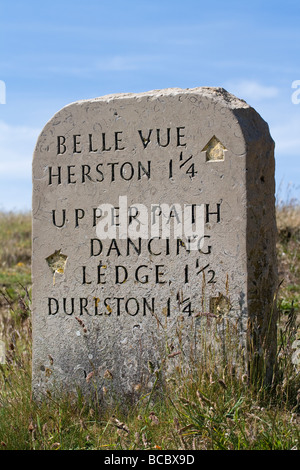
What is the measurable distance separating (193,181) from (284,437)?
1.82m

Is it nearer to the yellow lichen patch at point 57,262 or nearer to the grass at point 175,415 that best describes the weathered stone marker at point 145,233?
the yellow lichen patch at point 57,262

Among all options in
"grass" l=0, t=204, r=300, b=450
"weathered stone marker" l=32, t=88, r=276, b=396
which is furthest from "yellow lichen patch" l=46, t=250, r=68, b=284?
"grass" l=0, t=204, r=300, b=450

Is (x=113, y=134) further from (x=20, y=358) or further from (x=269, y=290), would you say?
(x=20, y=358)

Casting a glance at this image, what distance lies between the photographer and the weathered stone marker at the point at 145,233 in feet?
13.9

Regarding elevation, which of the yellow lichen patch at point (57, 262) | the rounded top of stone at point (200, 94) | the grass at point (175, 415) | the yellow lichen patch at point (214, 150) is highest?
the rounded top of stone at point (200, 94)

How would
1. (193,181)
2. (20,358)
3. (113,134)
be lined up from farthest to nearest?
(20,358)
(113,134)
(193,181)

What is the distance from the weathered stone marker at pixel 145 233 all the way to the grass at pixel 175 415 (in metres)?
0.18

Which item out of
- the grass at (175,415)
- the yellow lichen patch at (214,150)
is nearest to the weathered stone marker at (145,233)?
the yellow lichen patch at (214,150)

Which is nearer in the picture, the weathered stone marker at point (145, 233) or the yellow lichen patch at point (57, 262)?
the weathered stone marker at point (145, 233)

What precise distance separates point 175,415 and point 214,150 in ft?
6.00

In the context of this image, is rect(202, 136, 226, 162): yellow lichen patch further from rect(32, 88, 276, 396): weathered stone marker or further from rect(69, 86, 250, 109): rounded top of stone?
rect(69, 86, 250, 109): rounded top of stone

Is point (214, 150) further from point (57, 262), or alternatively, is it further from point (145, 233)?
point (57, 262)
